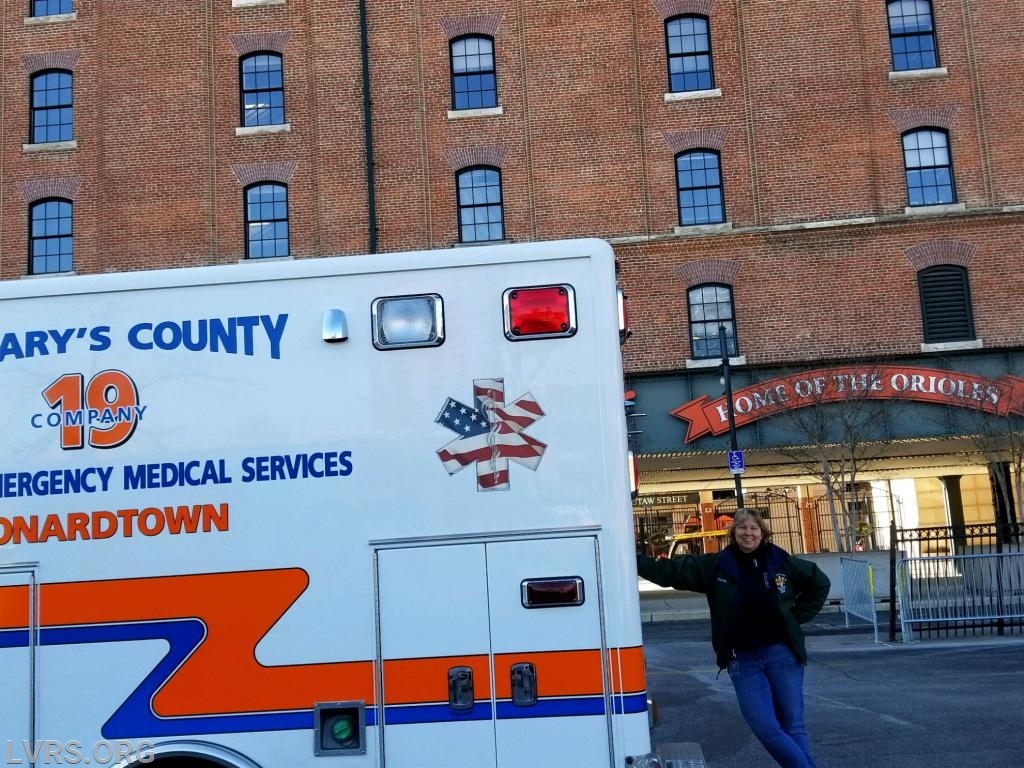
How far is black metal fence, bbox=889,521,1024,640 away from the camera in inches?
569

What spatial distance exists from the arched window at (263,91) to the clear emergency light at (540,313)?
21.4 metres

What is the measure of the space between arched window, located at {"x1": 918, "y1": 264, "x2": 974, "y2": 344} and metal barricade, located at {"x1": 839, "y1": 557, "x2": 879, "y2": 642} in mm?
7845

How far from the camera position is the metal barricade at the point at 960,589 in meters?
14.4

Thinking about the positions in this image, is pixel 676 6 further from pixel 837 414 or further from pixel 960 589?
pixel 960 589

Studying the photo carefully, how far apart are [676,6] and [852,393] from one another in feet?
33.1

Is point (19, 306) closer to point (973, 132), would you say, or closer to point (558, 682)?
point (558, 682)

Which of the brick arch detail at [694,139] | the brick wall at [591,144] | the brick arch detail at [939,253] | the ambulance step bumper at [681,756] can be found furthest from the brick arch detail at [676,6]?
the ambulance step bumper at [681,756]

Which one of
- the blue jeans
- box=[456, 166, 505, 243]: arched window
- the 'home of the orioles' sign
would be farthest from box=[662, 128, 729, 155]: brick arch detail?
the blue jeans

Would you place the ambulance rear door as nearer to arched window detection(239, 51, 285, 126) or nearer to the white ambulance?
the white ambulance

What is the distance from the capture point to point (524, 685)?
4.49 meters

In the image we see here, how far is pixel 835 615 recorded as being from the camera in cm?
1953

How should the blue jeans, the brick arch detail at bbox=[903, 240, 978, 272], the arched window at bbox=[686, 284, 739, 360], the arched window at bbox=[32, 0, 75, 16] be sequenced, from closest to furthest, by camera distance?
the blue jeans, the brick arch detail at bbox=[903, 240, 978, 272], the arched window at bbox=[686, 284, 739, 360], the arched window at bbox=[32, 0, 75, 16]

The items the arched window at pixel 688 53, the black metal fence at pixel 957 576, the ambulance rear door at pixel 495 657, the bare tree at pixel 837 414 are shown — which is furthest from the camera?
the arched window at pixel 688 53

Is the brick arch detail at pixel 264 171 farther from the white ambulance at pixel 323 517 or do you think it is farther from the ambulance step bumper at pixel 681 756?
the ambulance step bumper at pixel 681 756
